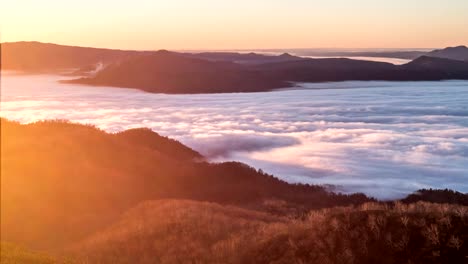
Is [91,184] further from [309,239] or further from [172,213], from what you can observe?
[309,239]

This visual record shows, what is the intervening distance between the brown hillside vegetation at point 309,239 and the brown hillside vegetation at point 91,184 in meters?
3.87

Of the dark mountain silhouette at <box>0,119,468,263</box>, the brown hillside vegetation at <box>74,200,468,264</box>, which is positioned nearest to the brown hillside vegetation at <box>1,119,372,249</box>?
the dark mountain silhouette at <box>0,119,468,263</box>

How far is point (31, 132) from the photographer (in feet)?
140

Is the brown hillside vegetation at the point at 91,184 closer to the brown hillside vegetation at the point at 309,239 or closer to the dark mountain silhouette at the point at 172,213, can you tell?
the dark mountain silhouette at the point at 172,213

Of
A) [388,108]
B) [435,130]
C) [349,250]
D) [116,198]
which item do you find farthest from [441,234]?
[388,108]

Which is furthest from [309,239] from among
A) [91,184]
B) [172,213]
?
[91,184]

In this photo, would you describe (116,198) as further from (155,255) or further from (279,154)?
(279,154)

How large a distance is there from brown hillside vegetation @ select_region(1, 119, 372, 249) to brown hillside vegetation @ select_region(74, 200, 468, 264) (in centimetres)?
387

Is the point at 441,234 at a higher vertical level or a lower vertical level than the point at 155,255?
higher

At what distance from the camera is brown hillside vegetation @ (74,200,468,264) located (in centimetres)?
1362

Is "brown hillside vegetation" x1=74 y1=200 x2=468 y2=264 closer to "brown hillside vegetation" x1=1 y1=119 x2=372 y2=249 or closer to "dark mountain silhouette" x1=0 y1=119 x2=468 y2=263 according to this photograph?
"dark mountain silhouette" x1=0 y1=119 x2=468 y2=263

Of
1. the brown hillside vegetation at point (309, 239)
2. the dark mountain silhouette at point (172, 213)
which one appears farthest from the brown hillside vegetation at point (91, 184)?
the brown hillside vegetation at point (309, 239)

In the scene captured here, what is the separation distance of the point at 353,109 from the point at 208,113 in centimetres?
4334

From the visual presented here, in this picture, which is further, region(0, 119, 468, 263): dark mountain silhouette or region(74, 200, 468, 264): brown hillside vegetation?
Result: region(0, 119, 468, 263): dark mountain silhouette
